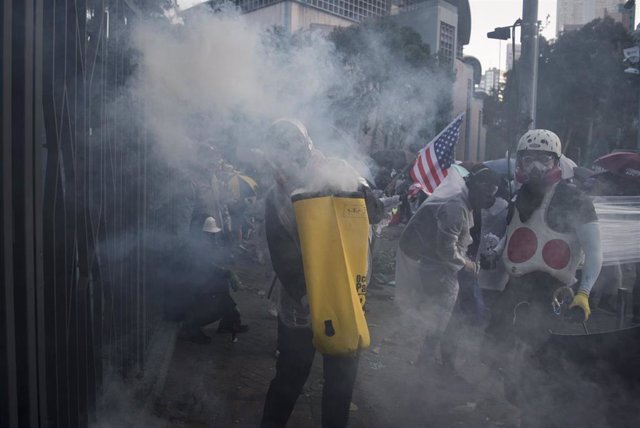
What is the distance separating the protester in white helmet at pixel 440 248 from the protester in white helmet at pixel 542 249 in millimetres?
851

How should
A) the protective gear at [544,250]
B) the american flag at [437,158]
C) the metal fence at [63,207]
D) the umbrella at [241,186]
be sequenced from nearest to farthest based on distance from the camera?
the metal fence at [63,207] < the protective gear at [544,250] < the american flag at [437,158] < the umbrella at [241,186]

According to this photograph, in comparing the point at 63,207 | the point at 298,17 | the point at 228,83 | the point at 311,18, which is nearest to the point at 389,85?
the point at 311,18

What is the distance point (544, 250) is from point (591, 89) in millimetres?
21008

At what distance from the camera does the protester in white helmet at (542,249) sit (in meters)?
3.82

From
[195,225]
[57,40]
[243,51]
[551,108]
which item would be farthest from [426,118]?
[551,108]

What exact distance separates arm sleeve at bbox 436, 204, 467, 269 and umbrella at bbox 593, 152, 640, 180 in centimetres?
374

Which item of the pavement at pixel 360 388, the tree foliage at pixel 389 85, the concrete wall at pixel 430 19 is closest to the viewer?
the pavement at pixel 360 388

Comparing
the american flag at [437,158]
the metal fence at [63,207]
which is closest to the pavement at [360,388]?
the metal fence at [63,207]

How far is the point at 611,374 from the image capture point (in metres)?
2.66

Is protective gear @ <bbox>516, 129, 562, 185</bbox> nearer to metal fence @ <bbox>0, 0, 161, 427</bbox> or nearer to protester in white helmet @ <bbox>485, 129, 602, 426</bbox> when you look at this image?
protester in white helmet @ <bbox>485, 129, 602, 426</bbox>

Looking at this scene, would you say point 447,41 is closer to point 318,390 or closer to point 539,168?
point 539,168

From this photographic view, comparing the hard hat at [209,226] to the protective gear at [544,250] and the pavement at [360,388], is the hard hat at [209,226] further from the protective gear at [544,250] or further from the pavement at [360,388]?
the protective gear at [544,250]

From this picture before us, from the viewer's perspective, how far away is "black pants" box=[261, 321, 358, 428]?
10.7ft

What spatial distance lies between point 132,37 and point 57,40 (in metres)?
1.58
